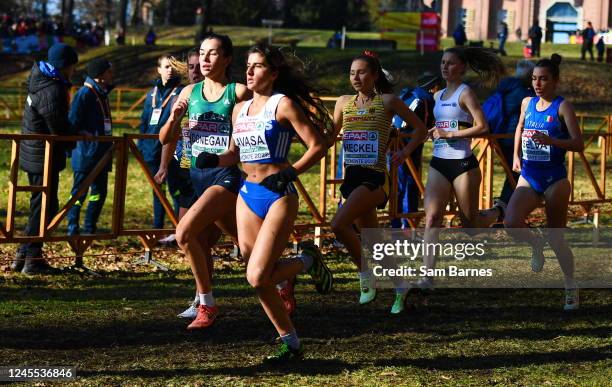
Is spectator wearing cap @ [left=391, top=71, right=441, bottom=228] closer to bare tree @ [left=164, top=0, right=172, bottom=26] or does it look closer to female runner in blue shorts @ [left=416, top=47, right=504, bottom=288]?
female runner in blue shorts @ [left=416, top=47, right=504, bottom=288]

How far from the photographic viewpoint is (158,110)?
12.1 metres

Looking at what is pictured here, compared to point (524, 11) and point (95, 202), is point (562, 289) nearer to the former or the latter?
point (95, 202)

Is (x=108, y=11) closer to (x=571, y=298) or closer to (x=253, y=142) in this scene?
(x=571, y=298)

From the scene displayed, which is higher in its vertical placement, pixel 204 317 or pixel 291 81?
pixel 291 81

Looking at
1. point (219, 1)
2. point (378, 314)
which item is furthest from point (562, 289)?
point (219, 1)

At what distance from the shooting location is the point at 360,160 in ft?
29.1

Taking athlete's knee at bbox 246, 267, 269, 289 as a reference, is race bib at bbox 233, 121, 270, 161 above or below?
above

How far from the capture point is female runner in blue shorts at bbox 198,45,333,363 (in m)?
6.96

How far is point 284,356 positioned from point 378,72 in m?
2.88

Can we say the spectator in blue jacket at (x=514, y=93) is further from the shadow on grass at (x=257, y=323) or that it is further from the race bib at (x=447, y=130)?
the shadow on grass at (x=257, y=323)

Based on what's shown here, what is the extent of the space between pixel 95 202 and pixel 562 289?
4819 millimetres

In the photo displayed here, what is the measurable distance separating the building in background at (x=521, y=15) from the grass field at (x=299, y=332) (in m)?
71.0

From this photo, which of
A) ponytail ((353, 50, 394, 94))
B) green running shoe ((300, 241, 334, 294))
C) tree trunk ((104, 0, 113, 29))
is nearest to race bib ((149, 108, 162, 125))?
ponytail ((353, 50, 394, 94))

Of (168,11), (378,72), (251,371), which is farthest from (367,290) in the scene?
(168,11)
